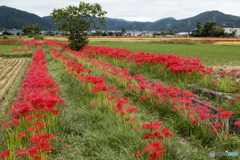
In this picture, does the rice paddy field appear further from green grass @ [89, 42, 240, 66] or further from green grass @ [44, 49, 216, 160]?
green grass @ [89, 42, 240, 66]

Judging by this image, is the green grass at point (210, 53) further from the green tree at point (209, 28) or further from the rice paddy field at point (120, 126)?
the green tree at point (209, 28)

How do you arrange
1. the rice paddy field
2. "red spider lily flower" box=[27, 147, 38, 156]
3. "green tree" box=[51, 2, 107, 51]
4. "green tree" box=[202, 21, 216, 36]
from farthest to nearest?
"green tree" box=[202, 21, 216, 36]
"green tree" box=[51, 2, 107, 51]
the rice paddy field
"red spider lily flower" box=[27, 147, 38, 156]

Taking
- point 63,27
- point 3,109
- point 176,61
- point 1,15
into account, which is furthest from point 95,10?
point 1,15

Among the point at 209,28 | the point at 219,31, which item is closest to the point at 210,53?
the point at 219,31

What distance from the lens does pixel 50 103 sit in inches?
135

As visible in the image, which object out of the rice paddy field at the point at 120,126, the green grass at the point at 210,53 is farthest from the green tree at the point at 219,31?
the rice paddy field at the point at 120,126

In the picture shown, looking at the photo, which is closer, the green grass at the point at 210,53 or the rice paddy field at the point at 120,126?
the rice paddy field at the point at 120,126

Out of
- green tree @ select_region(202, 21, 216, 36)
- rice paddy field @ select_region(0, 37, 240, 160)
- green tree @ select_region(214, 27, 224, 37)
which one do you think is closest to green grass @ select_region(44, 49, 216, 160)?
rice paddy field @ select_region(0, 37, 240, 160)

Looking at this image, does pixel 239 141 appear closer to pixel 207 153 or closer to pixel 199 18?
pixel 207 153

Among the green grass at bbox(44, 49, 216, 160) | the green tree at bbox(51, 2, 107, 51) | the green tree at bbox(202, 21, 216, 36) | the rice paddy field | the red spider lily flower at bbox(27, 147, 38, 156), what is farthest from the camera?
the green tree at bbox(202, 21, 216, 36)

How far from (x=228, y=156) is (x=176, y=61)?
14.8ft

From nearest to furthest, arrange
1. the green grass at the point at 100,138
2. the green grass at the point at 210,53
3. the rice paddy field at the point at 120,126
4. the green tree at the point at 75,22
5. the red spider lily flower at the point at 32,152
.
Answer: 1. the red spider lily flower at the point at 32,152
2. the rice paddy field at the point at 120,126
3. the green grass at the point at 100,138
4. the green grass at the point at 210,53
5. the green tree at the point at 75,22

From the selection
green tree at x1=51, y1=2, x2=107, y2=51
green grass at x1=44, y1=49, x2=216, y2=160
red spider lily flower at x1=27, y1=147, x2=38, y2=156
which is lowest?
green grass at x1=44, y1=49, x2=216, y2=160

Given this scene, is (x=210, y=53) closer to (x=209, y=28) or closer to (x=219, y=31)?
(x=219, y=31)
